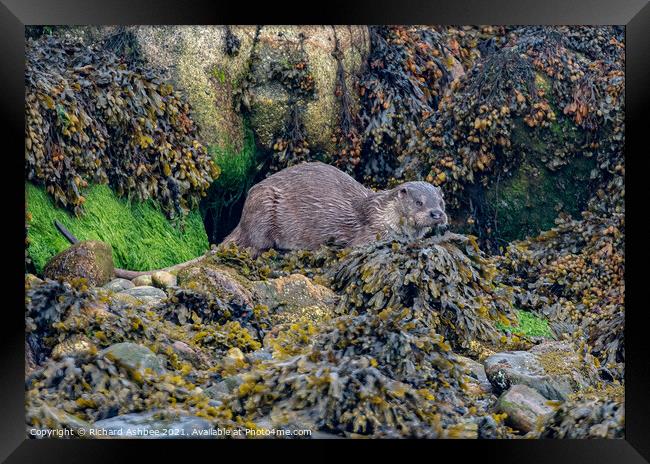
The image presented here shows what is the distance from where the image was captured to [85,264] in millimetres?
7934

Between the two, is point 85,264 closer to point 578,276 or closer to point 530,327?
point 530,327

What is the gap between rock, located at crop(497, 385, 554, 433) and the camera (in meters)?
7.61

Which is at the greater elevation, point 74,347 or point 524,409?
point 74,347

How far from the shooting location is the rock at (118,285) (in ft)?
26.3

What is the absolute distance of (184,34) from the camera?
8.42m

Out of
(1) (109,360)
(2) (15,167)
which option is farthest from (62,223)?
(1) (109,360)

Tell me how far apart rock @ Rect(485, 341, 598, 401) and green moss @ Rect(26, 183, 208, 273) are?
243 cm

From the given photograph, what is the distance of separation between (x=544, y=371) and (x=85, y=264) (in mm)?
3445

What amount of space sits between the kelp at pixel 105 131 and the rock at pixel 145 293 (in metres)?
0.67

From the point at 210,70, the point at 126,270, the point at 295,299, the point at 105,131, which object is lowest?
the point at 295,299

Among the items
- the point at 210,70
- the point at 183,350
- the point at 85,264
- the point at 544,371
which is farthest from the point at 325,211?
the point at 544,371

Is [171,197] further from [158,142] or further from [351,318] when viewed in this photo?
[351,318]

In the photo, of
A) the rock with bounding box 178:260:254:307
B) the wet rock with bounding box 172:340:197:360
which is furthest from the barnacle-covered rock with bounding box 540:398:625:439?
the wet rock with bounding box 172:340:197:360

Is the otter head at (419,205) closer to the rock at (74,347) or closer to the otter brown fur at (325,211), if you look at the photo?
the otter brown fur at (325,211)
